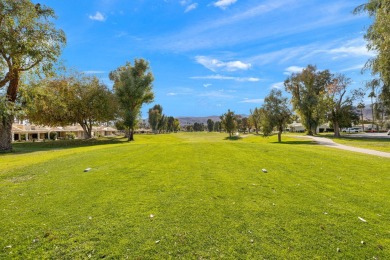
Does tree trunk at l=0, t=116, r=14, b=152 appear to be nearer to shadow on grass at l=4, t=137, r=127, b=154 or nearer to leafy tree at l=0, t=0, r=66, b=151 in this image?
shadow on grass at l=4, t=137, r=127, b=154

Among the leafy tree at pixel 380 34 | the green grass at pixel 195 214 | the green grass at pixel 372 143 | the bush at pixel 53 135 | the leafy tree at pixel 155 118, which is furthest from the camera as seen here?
the leafy tree at pixel 155 118

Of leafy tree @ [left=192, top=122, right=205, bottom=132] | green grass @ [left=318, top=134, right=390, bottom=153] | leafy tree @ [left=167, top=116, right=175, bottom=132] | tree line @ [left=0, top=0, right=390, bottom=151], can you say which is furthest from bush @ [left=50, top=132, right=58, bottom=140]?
leafy tree @ [left=192, top=122, right=205, bottom=132]

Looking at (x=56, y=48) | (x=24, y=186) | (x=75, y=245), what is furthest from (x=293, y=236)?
(x=56, y=48)

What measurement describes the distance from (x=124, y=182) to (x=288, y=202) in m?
5.21

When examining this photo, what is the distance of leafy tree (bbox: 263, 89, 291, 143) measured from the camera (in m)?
40.3

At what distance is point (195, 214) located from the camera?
220 inches

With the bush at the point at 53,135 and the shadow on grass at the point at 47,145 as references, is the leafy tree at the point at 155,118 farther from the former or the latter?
the shadow on grass at the point at 47,145

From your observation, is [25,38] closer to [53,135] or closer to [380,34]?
[380,34]

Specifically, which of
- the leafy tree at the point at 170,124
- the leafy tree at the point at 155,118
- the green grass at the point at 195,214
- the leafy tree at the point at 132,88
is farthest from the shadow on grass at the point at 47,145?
the leafy tree at the point at 170,124

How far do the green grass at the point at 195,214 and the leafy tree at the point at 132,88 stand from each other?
3483 cm

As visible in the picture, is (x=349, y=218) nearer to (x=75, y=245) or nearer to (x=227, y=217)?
(x=227, y=217)

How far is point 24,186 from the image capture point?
319 inches

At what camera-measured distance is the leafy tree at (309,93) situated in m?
47.9

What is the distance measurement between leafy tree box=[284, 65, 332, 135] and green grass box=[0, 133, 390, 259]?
42300 millimetres
